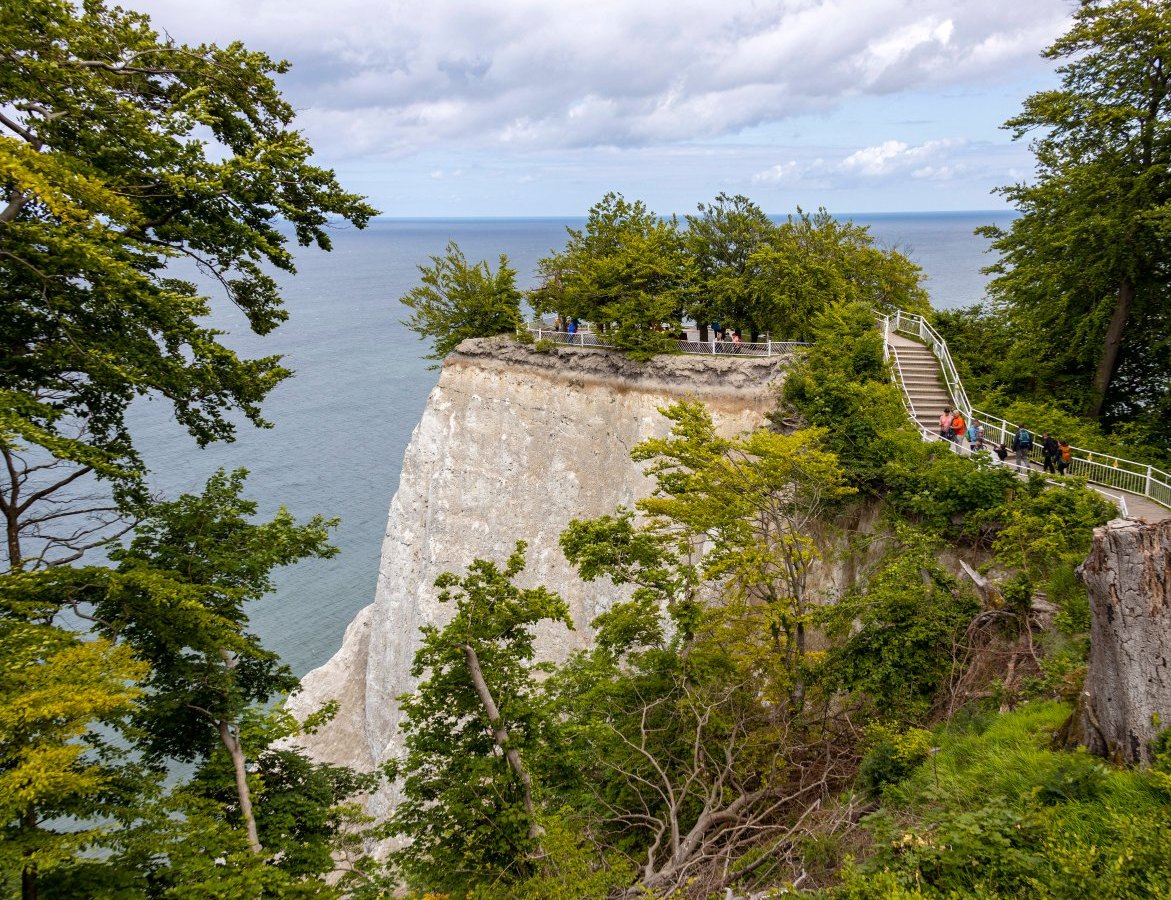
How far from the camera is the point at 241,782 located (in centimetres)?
1035

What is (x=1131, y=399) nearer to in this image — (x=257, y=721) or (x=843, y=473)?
(x=843, y=473)

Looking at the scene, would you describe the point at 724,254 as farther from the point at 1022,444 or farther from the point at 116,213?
the point at 116,213

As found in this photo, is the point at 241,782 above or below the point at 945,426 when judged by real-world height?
below

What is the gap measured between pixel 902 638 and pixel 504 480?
21.5 m

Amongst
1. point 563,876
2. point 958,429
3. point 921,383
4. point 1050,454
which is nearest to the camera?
point 563,876

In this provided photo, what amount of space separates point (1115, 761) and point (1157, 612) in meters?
1.78

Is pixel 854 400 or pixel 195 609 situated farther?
pixel 854 400

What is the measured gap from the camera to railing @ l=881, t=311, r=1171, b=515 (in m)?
14.6

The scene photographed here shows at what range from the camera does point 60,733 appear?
7.61 metres

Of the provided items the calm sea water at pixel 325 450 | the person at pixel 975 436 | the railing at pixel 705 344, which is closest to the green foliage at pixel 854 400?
the person at pixel 975 436

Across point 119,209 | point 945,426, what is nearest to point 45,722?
point 119,209

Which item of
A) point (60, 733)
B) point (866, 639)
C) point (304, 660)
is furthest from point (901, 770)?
point (304, 660)

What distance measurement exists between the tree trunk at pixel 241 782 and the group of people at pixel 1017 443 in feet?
54.2

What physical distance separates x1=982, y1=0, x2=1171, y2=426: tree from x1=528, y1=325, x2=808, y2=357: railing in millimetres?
7213
